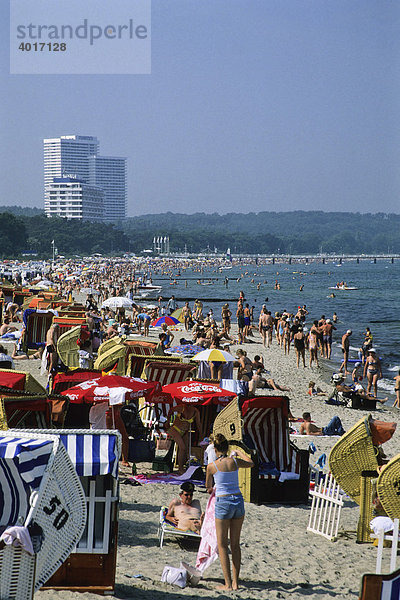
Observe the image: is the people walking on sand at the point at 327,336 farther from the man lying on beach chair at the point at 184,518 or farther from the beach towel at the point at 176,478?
the man lying on beach chair at the point at 184,518

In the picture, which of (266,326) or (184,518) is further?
(266,326)

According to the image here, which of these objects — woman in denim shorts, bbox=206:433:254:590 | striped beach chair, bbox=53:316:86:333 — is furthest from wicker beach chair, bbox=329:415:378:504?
striped beach chair, bbox=53:316:86:333

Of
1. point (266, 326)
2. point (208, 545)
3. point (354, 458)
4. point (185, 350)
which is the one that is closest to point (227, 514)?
point (208, 545)

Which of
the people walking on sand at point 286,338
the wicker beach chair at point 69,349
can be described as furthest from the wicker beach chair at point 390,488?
the people walking on sand at point 286,338

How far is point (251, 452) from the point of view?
8148 mm

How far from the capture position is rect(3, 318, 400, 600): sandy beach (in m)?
5.77

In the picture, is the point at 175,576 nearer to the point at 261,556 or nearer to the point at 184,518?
the point at 184,518

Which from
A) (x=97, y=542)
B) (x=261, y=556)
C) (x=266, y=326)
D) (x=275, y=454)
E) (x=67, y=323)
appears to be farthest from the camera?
(x=266, y=326)

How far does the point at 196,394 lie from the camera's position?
365 inches

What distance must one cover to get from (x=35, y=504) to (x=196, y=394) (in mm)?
5141

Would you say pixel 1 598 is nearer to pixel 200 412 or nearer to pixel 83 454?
pixel 83 454

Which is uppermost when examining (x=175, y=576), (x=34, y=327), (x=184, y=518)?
(x=34, y=327)

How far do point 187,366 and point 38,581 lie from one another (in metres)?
8.10

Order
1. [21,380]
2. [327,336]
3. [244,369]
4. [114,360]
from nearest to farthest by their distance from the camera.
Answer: [21,380] < [114,360] < [244,369] < [327,336]
